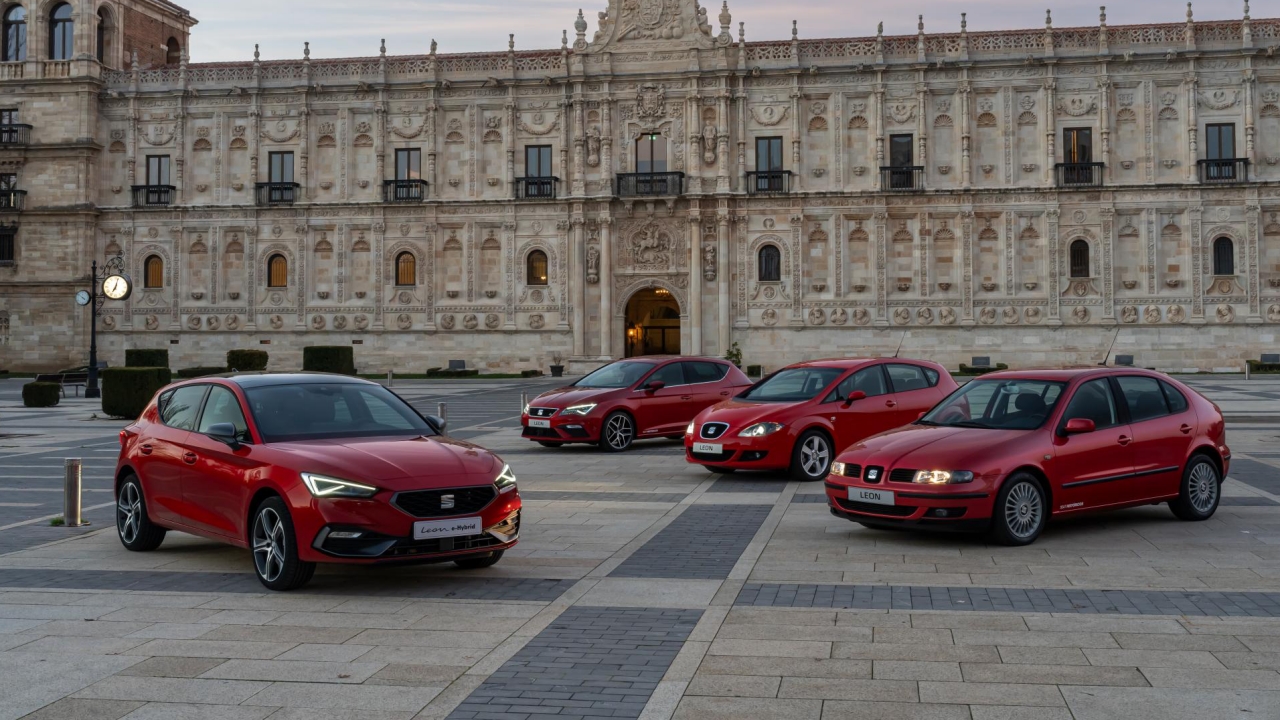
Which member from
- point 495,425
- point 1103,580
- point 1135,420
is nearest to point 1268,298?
point 495,425

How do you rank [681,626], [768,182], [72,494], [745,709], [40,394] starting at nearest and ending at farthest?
1. [745,709]
2. [681,626]
3. [72,494]
4. [40,394]
5. [768,182]

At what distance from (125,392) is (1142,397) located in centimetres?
2405

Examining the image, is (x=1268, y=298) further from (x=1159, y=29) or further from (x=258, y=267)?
(x=258, y=267)

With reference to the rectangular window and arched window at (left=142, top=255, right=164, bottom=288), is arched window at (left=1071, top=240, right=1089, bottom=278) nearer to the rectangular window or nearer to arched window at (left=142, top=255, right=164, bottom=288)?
the rectangular window

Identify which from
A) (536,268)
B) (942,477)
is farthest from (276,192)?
(942,477)

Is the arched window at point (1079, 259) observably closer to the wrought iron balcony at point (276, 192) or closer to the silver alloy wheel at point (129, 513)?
the wrought iron balcony at point (276, 192)

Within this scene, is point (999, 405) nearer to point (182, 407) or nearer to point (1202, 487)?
point (1202, 487)

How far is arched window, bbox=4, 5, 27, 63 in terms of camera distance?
56.9 meters

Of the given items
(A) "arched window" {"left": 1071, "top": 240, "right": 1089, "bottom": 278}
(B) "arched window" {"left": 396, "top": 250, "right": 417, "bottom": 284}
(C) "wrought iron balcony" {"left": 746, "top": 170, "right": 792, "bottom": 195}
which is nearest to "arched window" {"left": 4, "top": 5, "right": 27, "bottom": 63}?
(B) "arched window" {"left": 396, "top": 250, "right": 417, "bottom": 284}

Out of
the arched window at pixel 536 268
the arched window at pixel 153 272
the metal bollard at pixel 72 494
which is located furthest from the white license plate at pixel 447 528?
the arched window at pixel 153 272

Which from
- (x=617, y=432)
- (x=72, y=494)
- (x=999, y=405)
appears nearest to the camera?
(x=999, y=405)

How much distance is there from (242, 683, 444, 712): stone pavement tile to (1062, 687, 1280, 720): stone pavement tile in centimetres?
337

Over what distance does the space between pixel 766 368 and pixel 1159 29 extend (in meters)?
21.6

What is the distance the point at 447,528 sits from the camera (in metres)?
9.12
